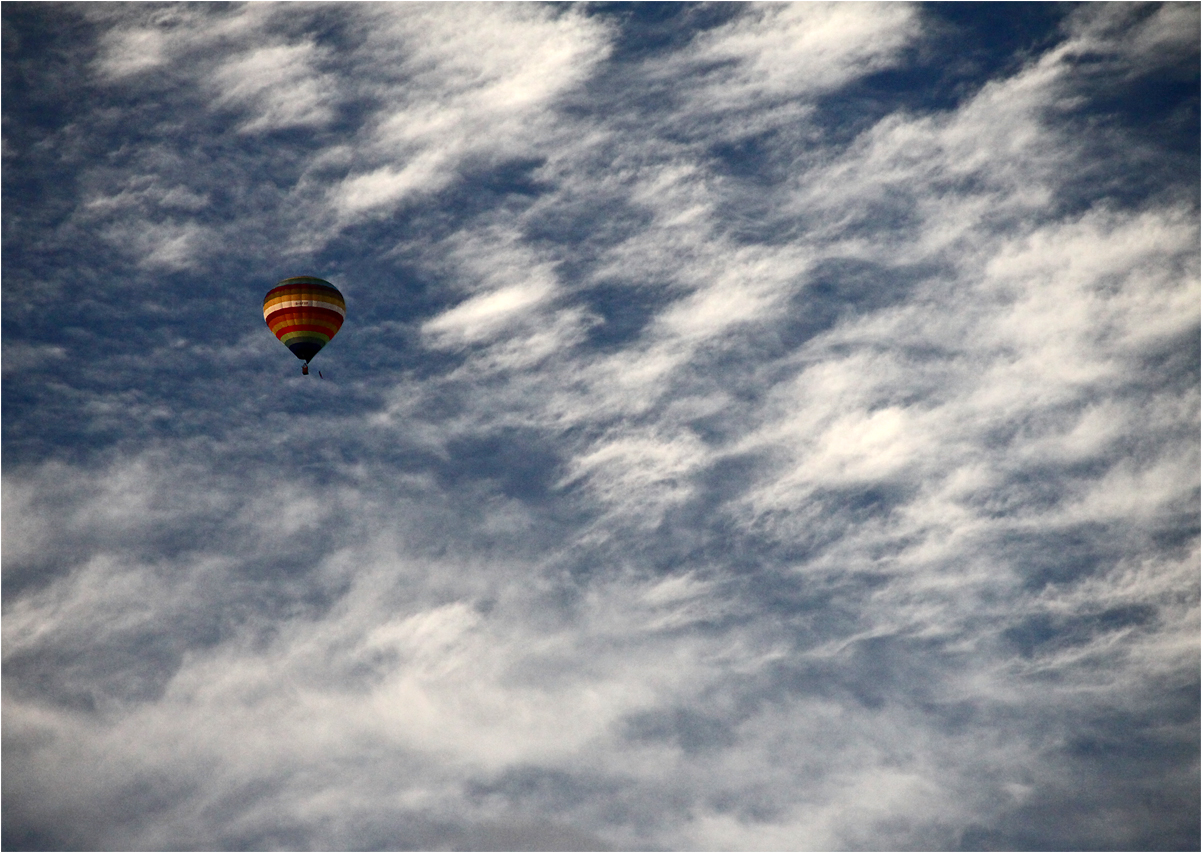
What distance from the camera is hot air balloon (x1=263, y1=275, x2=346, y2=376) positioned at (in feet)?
386

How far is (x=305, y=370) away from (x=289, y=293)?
756cm

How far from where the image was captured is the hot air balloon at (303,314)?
4631 inches

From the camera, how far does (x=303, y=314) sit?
117438 mm

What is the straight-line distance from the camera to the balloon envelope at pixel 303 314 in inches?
4631

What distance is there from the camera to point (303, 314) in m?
117

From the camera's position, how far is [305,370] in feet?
378

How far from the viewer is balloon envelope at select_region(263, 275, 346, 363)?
118 m

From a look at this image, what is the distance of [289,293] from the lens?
118 m

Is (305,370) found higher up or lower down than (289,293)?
lower down
